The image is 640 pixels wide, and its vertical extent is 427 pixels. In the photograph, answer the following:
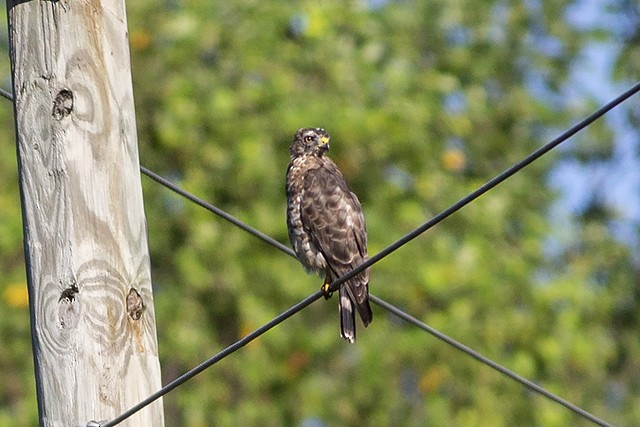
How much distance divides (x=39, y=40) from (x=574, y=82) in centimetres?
1132

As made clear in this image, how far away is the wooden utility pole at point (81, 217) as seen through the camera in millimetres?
4254

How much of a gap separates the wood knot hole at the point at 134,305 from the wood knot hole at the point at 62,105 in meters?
0.64

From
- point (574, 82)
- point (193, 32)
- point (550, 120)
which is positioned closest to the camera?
point (193, 32)

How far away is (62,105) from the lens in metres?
4.39

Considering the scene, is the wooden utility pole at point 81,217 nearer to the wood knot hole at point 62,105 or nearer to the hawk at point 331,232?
the wood knot hole at point 62,105

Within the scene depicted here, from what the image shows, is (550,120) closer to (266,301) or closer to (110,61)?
(266,301)


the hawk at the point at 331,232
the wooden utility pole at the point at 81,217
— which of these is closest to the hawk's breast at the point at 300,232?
the hawk at the point at 331,232

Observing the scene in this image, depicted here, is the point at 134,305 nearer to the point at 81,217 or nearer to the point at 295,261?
the point at 81,217

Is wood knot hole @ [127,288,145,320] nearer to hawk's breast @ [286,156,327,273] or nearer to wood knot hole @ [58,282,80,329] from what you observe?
wood knot hole @ [58,282,80,329]

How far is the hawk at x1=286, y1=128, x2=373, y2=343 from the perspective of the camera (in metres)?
6.14

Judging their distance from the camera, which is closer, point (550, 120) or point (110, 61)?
point (110, 61)

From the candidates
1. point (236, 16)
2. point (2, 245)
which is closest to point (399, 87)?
point (236, 16)

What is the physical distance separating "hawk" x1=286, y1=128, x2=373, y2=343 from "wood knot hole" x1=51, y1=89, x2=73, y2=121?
206cm

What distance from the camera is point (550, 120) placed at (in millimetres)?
13477
